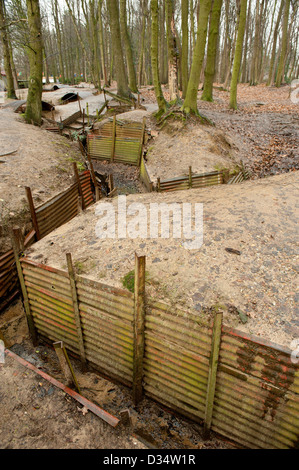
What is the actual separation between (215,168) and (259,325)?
7.79m

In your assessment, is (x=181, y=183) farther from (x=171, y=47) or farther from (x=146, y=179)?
(x=171, y=47)

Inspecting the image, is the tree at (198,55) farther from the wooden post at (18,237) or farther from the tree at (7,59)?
the tree at (7,59)

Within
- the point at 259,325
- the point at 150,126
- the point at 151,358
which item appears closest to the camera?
the point at 259,325

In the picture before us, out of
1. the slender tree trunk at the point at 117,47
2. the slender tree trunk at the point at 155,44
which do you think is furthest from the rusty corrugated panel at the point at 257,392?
the slender tree trunk at the point at 117,47

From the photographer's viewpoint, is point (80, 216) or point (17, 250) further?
point (80, 216)

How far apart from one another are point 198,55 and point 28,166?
8.79 m

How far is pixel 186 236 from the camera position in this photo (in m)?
5.27

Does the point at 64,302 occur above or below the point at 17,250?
below

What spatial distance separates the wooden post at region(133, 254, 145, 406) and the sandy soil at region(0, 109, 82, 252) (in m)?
4.10

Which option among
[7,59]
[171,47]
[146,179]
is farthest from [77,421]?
[7,59]

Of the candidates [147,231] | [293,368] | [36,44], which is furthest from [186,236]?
[36,44]

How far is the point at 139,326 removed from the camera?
3.66 meters

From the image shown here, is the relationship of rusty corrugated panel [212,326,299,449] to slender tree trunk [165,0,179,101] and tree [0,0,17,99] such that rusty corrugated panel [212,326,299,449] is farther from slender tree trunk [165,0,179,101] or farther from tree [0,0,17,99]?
tree [0,0,17,99]

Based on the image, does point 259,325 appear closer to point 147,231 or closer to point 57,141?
point 147,231
